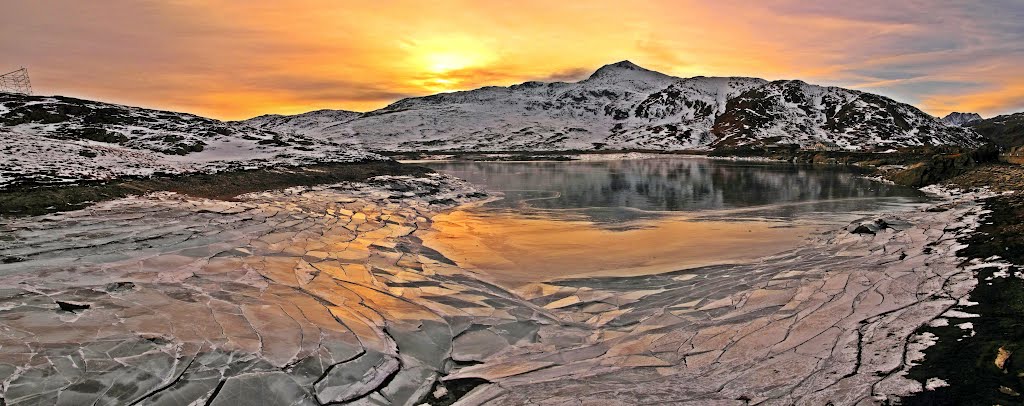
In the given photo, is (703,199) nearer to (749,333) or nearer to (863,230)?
(863,230)

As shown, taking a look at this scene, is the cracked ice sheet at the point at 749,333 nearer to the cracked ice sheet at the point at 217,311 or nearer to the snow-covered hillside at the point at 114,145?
the cracked ice sheet at the point at 217,311

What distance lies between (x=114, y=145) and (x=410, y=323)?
35.6m

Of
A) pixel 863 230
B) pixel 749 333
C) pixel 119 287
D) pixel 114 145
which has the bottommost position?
pixel 749 333

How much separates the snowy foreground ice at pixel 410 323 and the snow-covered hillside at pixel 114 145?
1010 centimetres

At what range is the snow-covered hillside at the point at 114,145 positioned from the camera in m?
23.0

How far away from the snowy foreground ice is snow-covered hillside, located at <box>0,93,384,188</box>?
10.1m

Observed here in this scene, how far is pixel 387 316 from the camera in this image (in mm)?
10492

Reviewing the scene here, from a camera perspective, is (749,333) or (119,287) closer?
(749,333)

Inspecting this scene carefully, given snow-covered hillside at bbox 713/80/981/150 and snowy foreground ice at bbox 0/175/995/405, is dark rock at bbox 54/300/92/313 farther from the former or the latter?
snow-covered hillside at bbox 713/80/981/150

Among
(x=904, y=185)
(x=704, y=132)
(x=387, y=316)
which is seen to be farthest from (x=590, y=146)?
(x=387, y=316)

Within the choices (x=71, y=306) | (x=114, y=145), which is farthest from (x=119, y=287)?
(x=114, y=145)

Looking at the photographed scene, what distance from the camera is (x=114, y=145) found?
35312mm

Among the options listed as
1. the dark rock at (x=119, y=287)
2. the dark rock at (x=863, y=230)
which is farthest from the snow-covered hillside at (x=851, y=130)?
the dark rock at (x=119, y=287)

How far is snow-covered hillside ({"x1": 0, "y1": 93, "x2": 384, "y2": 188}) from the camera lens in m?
23.0
